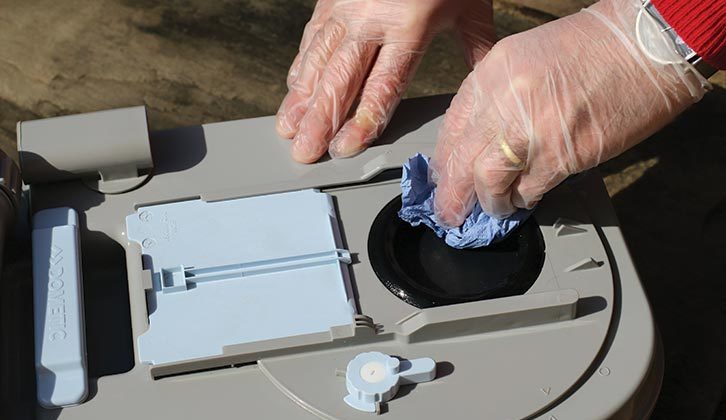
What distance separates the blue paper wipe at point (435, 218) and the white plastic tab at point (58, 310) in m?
0.46

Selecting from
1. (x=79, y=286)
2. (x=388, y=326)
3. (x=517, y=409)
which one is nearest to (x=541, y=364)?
(x=517, y=409)

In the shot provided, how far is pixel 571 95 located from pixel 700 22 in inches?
6.9

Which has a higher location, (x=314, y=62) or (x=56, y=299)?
(x=314, y=62)

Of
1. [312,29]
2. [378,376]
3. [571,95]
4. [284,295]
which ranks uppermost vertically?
[312,29]

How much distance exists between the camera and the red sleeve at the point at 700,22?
3.83 feet

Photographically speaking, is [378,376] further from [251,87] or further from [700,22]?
[251,87]

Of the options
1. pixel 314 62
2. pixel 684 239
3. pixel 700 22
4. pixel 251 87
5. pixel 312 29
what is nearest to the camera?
pixel 700 22

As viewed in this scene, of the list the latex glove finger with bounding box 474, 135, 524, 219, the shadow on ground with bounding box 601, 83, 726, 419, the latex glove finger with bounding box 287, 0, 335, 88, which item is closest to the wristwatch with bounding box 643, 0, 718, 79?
the latex glove finger with bounding box 474, 135, 524, 219

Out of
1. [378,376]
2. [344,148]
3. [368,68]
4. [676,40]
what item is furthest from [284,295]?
[676,40]

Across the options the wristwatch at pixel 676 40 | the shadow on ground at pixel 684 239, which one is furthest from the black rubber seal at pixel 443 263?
the shadow on ground at pixel 684 239

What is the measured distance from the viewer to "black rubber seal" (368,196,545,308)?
1.32 meters

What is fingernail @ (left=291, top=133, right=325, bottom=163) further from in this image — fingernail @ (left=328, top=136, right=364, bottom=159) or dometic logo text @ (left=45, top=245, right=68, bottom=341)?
dometic logo text @ (left=45, top=245, right=68, bottom=341)

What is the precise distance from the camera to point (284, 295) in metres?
1.29

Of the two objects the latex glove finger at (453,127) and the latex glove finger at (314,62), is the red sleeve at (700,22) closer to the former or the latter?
the latex glove finger at (453,127)
